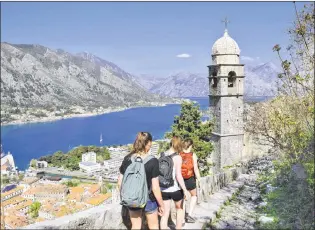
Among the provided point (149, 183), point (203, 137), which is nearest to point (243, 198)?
point (149, 183)

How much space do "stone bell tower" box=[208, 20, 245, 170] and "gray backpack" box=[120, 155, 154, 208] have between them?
40.5 feet

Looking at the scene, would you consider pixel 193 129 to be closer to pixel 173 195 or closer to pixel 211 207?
pixel 211 207

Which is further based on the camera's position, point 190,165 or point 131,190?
point 190,165

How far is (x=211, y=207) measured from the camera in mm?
5090

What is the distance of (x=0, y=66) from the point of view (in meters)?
156

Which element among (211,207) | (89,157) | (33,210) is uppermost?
(211,207)

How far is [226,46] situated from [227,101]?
7.71 feet

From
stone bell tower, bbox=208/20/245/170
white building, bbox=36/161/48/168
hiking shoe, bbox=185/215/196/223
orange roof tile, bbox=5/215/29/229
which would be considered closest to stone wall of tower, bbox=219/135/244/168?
stone bell tower, bbox=208/20/245/170

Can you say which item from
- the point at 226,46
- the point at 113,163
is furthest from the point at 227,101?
the point at 113,163

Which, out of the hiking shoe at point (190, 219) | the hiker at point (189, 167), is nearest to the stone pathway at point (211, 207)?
the hiking shoe at point (190, 219)

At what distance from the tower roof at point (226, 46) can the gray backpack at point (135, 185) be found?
12701 mm

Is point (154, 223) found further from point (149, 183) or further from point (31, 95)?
point (31, 95)

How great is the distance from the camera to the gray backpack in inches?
118

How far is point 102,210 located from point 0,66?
169m
